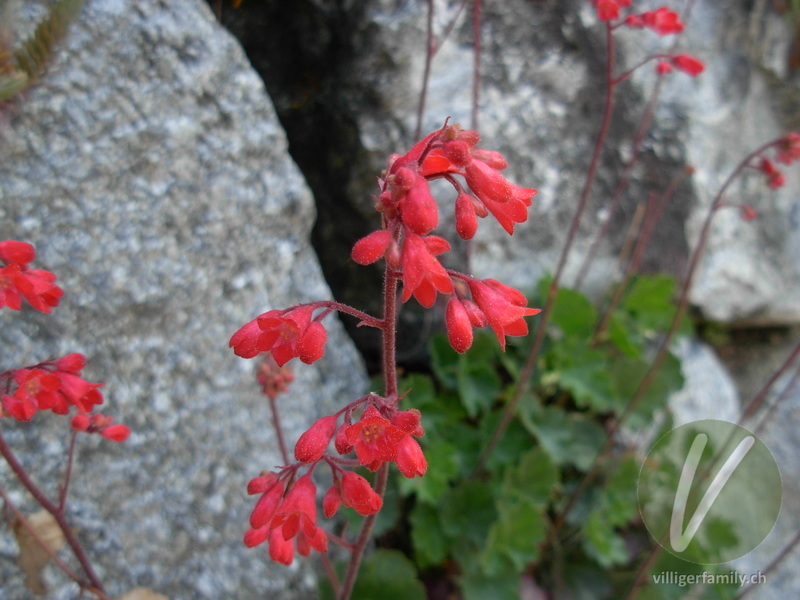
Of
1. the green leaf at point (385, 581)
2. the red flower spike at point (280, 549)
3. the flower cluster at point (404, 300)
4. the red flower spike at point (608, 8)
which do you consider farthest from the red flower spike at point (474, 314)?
the green leaf at point (385, 581)

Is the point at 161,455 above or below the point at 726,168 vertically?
below

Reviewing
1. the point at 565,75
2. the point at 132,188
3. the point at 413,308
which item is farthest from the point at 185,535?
the point at 565,75

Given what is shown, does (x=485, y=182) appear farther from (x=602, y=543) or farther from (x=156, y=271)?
(x=602, y=543)

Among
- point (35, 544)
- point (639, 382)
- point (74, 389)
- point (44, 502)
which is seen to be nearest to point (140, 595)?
point (35, 544)

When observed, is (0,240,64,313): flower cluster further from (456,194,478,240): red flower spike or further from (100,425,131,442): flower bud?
(456,194,478,240): red flower spike

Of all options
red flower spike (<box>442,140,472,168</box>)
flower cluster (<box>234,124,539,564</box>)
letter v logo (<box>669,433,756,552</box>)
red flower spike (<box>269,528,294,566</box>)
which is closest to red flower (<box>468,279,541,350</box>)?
flower cluster (<box>234,124,539,564</box>)

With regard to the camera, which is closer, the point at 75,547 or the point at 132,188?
the point at 75,547

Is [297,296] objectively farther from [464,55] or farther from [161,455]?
[464,55]

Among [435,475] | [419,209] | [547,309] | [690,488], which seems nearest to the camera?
[419,209]
